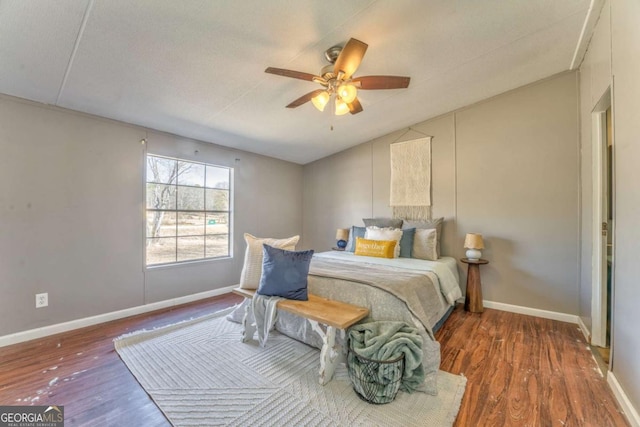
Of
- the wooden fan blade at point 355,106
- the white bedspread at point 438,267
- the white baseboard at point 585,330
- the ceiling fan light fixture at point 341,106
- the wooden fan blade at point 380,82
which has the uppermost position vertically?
the wooden fan blade at point 380,82

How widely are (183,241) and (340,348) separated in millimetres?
2720

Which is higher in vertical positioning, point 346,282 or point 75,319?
point 346,282

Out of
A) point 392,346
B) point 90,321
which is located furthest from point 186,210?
point 392,346

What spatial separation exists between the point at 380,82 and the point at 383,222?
2.32 meters

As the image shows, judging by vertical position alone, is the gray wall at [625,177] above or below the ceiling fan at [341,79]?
below

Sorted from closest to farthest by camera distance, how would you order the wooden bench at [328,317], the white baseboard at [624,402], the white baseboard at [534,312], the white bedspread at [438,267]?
the white baseboard at [624,402] < the wooden bench at [328,317] < the white bedspread at [438,267] < the white baseboard at [534,312]

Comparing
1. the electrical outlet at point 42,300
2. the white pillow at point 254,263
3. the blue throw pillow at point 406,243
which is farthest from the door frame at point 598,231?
the electrical outlet at point 42,300

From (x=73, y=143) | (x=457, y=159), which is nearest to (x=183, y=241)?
(x=73, y=143)

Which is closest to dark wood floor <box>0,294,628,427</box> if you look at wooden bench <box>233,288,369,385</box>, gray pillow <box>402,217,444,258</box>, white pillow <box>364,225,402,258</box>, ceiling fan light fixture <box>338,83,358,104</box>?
wooden bench <box>233,288,369,385</box>

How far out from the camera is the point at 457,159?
12.1 feet

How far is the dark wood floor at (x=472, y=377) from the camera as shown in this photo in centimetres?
160

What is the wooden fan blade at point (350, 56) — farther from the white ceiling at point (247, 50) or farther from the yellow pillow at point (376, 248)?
the yellow pillow at point (376, 248)

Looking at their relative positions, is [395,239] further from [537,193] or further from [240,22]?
[240,22]

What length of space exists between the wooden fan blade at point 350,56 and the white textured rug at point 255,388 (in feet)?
7.35
